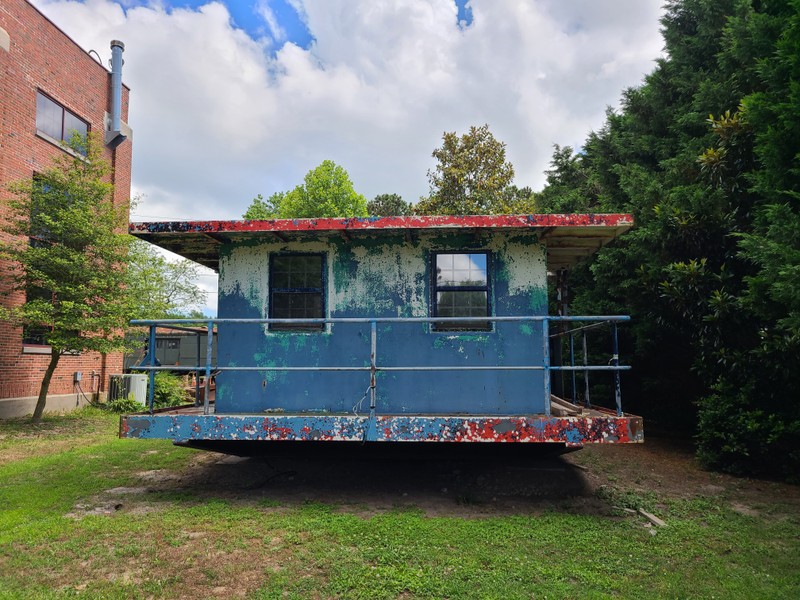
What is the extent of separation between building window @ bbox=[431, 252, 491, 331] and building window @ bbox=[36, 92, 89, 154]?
11259mm

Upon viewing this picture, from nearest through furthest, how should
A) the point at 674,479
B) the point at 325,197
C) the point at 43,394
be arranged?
the point at 674,479, the point at 43,394, the point at 325,197

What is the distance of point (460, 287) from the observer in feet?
21.9

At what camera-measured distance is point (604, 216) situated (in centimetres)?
602

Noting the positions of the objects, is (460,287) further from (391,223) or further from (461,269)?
(391,223)

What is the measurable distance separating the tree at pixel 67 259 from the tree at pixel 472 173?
1280cm

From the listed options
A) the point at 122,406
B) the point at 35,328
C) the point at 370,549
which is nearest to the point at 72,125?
the point at 35,328

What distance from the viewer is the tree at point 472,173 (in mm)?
21750

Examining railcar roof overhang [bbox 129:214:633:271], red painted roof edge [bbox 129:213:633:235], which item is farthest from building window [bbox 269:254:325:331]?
red painted roof edge [bbox 129:213:633:235]

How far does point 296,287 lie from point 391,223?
1559 millimetres

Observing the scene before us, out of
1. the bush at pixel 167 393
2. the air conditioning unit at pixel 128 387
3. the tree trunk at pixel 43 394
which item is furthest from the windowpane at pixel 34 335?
the bush at pixel 167 393

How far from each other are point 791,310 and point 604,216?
200cm

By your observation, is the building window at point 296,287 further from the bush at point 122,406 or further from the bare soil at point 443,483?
the bush at point 122,406

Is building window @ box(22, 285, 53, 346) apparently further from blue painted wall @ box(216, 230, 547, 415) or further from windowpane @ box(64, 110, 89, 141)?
blue painted wall @ box(216, 230, 547, 415)

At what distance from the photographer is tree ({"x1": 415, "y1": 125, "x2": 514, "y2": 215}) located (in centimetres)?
2175
